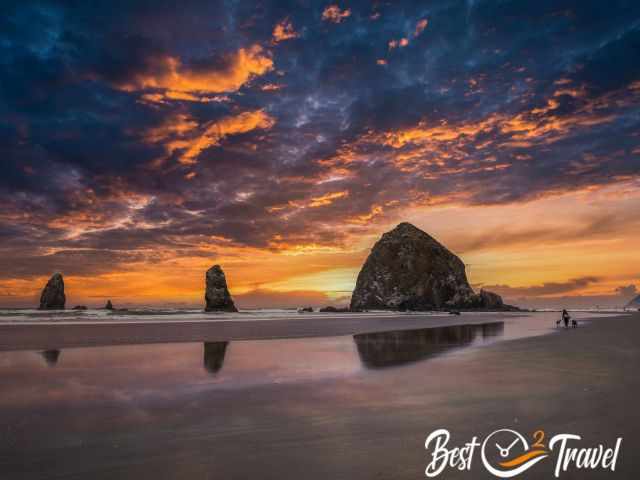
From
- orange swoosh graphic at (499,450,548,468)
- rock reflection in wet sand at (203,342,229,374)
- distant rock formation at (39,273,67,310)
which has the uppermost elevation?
distant rock formation at (39,273,67,310)

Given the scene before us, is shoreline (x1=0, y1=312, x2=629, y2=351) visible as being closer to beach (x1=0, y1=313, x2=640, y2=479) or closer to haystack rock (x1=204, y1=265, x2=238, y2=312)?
beach (x1=0, y1=313, x2=640, y2=479)

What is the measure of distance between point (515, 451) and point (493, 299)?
461 ft

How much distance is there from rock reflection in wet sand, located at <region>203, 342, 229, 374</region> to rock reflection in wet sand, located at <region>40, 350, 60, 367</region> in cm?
478

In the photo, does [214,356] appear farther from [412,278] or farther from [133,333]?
[412,278]

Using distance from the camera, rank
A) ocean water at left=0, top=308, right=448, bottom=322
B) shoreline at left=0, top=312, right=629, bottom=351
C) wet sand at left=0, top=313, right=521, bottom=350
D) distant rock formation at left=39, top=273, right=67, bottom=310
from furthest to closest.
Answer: distant rock formation at left=39, top=273, right=67, bottom=310 < ocean water at left=0, top=308, right=448, bottom=322 < wet sand at left=0, top=313, right=521, bottom=350 < shoreline at left=0, top=312, right=629, bottom=351

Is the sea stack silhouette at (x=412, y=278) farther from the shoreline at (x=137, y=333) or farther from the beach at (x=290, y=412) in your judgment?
the beach at (x=290, y=412)

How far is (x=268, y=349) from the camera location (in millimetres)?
A: 17203

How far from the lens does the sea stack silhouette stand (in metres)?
112

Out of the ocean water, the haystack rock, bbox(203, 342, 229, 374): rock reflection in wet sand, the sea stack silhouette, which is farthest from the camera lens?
the sea stack silhouette

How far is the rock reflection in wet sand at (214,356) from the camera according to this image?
1220 cm


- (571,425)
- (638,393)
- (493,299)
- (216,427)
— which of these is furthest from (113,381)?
(493,299)

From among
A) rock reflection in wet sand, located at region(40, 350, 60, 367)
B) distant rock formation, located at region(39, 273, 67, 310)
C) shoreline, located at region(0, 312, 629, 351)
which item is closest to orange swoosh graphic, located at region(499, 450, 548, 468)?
rock reflection in wet sand, located at region(40, 350, 60, 367)

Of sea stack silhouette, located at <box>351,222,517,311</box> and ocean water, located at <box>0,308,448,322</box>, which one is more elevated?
sea stack silhouette, located at <box>351,222,517,311</box>

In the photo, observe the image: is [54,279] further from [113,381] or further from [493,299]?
[493,299]
